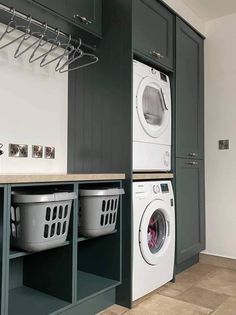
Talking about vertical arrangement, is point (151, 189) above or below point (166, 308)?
above

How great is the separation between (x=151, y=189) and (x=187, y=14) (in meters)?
1.74

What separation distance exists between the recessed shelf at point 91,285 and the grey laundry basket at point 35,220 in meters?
0.49

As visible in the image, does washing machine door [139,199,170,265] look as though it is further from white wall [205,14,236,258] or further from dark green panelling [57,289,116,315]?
white wall [205,14,236,258]

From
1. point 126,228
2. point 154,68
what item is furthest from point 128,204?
point 154,68

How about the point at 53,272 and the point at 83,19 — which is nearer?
the point at 53,272

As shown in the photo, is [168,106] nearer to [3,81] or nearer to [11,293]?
[3,81]

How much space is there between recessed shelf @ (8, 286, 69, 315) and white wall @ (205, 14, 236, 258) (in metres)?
1.83

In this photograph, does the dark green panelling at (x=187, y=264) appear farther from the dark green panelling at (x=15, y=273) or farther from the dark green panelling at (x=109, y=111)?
the dark green panelling at (x=15, y=273)

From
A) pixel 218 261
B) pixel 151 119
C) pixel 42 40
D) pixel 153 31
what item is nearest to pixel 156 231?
pixel 151 119

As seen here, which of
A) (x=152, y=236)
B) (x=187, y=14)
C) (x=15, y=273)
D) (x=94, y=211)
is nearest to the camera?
(x=94, y=211)

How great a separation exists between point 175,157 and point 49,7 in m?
1.46

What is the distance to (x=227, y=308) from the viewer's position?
2074 millimetres

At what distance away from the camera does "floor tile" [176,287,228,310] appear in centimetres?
214

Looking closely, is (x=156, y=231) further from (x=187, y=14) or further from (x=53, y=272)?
(x=187, y=14)
